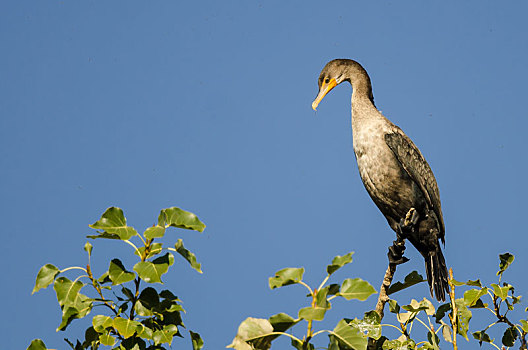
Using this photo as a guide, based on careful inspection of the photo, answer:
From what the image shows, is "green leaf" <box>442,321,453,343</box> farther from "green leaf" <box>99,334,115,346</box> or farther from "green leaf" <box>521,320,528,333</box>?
"green leaf" <box>99,334,115,346</box>

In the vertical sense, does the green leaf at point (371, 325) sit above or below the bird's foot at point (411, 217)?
below

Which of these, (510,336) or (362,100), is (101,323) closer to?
(510,336)

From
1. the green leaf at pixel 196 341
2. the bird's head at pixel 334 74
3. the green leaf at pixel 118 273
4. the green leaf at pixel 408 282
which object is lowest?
the green leaf at pixel 196 341

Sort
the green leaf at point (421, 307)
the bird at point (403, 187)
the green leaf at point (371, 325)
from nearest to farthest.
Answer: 1. the green leaf at point (371, 325)
2. the green leaf at point (421, 307)
3. the bird at point (403, 187)

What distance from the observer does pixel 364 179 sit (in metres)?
6.35

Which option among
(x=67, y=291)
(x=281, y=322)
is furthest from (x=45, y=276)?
(x=281, y=322)

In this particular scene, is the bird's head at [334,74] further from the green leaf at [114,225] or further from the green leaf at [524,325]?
the green leaf at [114,225]

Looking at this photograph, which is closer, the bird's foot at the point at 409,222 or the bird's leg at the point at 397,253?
the bird's leg at the point at 397,253

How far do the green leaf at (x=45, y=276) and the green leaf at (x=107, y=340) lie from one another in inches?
11.8

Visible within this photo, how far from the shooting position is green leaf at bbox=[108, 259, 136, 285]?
2.63 meters

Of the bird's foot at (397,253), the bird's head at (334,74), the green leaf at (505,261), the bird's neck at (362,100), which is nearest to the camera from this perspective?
the green leaf at (505,261)

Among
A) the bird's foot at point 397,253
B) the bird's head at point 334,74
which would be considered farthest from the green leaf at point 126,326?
the bird's head at point 334,74

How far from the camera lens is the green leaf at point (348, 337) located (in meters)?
2.64

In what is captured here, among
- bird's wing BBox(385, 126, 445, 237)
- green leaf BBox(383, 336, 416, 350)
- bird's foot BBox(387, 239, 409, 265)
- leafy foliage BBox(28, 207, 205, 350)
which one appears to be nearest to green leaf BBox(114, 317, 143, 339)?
leafy foliage BBox(28, 207, 205, 350)
